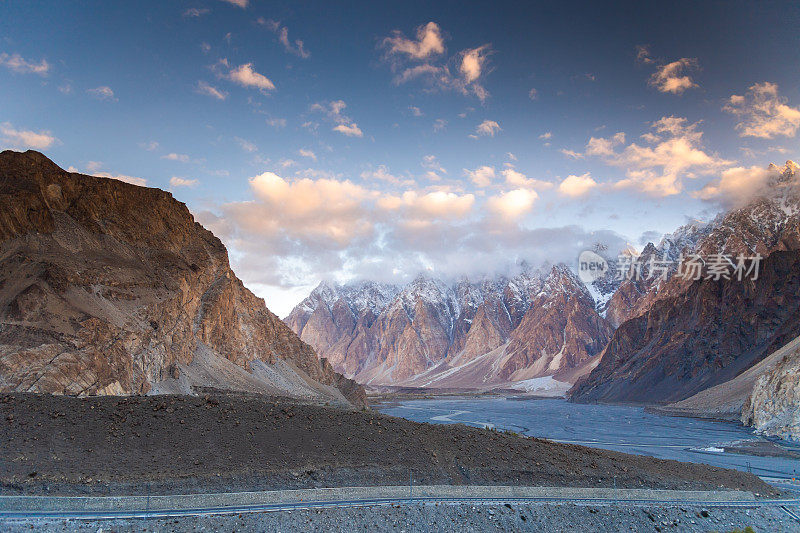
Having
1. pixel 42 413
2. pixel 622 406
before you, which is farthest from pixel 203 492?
pixel 622 406

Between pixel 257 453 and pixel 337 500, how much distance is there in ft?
14.2

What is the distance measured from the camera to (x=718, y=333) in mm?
158125

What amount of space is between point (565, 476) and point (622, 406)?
15699 cm

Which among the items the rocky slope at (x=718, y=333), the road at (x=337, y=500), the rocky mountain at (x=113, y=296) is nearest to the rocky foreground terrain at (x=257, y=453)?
the road at (x=337, y=500)

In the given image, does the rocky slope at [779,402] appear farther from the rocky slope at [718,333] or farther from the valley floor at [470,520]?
the rocky slope at [718,333]

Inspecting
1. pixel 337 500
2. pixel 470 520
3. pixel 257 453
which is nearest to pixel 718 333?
pixel 470 520

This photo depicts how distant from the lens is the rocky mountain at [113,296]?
156 ft

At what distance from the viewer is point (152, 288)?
70.9m

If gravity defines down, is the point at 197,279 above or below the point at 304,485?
above

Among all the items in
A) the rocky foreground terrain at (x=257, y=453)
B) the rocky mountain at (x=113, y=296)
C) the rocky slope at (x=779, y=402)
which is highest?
the rocky mountain at (x=113, y=296)

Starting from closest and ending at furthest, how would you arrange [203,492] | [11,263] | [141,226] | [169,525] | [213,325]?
[169,525] → [203,492] → [11,263] → [141,226] → [213,325]

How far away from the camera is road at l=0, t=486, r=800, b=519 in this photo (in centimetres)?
1748

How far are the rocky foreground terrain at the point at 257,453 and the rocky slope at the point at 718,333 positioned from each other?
12558 cm

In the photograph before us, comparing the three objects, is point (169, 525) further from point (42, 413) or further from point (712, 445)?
point (712, 445)
